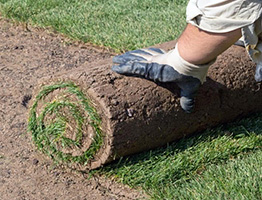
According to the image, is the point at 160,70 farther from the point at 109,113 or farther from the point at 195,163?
the point at 195,163

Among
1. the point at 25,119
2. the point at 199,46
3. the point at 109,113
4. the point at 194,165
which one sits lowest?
the point at 25,119

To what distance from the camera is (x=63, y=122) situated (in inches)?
119

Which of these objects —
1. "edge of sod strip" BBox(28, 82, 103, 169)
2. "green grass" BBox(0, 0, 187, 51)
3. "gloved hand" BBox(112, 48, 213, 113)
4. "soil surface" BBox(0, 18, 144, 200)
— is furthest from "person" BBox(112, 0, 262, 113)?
"green grass" BBox(0, 0, 187, 51)

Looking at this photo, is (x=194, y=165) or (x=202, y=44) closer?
(x=202, y=44)

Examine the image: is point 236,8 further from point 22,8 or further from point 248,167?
point 22,8

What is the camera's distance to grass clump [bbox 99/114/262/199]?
2865mm

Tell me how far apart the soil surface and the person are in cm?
64

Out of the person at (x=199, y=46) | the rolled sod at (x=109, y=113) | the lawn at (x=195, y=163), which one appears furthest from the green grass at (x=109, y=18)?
the person at (x=199, y=46)

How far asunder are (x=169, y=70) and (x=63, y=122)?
25.7 inches

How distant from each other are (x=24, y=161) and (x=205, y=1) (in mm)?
1417

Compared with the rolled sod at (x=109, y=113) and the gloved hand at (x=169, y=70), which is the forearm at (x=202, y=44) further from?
the rolled sod at (x=109, y=113)

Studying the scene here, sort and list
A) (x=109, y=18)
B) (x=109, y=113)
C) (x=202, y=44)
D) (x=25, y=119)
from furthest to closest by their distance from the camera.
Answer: (x=109, y=18), (x=25, y=119), (x=109, y=113), (x=202, y=44)

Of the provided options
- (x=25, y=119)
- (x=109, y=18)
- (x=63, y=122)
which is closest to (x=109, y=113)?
(x=63, y=122)

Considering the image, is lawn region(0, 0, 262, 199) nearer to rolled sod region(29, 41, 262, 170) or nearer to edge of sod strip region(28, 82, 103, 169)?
rolled sod region(29, 41, 262, 170)
